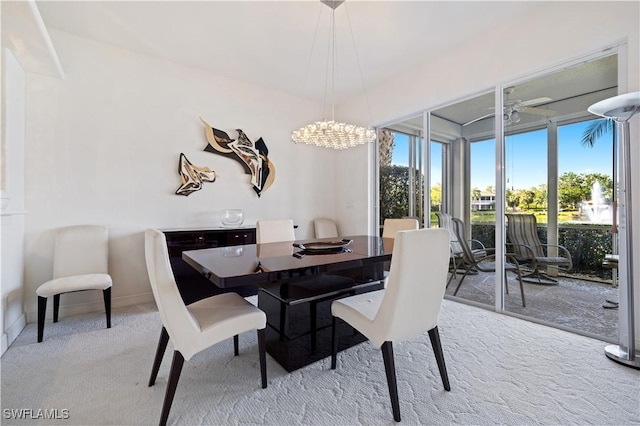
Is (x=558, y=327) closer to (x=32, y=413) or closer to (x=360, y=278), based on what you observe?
(x=360, y=278)

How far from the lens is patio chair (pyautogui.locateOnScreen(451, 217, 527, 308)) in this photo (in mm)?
2969

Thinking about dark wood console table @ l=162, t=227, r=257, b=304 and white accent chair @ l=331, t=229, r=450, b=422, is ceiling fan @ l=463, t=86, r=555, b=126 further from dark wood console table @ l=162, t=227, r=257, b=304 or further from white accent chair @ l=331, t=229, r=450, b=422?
dark wood console table @ l=162, t=227, r=257, b=304

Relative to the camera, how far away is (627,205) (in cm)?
204

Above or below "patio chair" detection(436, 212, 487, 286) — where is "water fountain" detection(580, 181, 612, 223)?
above

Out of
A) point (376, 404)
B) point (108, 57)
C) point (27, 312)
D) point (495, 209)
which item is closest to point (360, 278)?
point (376, 404)

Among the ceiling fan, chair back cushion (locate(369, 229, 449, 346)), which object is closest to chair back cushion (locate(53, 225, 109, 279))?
chair back cushion (locate(369, 229, 449, 346))

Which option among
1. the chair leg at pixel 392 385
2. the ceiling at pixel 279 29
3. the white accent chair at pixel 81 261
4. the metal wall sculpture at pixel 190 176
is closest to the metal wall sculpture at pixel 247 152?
the metal wall sculpture at pixel 190 176

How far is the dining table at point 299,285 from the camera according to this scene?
1.73 m

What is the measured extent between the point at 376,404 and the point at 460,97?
10.6ft

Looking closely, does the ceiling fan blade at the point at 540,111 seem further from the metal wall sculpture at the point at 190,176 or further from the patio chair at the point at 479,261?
the metal wall sculpture at the point at 190,176

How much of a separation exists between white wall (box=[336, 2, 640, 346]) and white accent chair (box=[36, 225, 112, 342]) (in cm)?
382

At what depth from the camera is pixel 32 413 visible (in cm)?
153

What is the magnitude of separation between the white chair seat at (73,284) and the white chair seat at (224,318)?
1.35 m

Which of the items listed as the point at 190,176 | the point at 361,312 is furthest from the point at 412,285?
the point at 190,176
